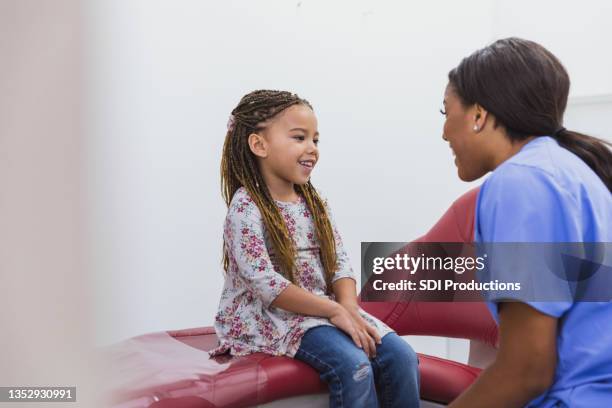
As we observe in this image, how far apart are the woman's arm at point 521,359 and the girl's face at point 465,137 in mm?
287

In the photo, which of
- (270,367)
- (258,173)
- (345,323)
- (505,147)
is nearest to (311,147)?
(258,173)

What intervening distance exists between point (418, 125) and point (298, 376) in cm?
179

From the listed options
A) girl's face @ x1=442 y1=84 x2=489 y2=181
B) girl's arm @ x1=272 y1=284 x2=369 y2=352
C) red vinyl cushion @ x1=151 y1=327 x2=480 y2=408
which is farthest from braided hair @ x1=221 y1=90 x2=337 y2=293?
girl's face @ x1=442 y1=84 x2=489 y2=181

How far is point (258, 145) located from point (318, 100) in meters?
1.02

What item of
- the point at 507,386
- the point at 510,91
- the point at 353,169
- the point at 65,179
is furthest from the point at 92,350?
the point at 353,169

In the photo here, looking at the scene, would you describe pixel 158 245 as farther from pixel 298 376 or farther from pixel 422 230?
pixel 422 230

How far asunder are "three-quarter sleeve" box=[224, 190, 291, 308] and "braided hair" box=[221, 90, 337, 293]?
0.04 m

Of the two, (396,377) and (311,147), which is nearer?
(396,377)

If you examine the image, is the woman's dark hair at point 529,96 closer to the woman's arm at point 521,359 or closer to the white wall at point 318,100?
the woman's arm at point 521,359

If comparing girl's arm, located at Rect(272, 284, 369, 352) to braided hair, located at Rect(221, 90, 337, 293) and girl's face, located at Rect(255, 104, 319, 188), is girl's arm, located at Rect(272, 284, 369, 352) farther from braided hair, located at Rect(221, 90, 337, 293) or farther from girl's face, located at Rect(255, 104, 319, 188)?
girl's face, located at Rect(255, 104, 319, 188)

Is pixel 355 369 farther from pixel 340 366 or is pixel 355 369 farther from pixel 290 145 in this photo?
pixel 290 145

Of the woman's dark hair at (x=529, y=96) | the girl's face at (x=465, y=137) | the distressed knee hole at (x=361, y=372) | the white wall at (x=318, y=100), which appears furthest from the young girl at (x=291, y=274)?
the woman's dark hair at (x=529, y=96)

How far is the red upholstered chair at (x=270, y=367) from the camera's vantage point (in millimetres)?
1381

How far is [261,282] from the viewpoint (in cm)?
150
